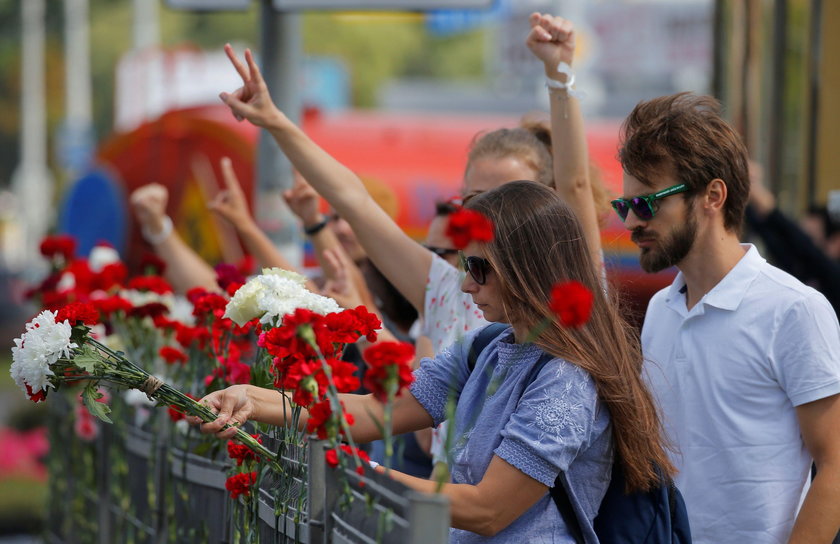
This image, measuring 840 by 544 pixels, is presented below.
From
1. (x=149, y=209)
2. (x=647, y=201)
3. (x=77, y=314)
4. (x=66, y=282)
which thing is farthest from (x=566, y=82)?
(x=66, y=282)

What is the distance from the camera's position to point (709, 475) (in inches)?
112

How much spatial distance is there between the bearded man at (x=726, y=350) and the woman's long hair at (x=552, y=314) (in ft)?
0.97

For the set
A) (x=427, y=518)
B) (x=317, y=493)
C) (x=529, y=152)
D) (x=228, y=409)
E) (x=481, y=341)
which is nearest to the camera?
(x=427, y=518)

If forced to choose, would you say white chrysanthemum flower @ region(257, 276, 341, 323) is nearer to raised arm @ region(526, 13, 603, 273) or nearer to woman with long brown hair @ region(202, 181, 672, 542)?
woman with long brown hair @ region(202, 181, 672, 542)

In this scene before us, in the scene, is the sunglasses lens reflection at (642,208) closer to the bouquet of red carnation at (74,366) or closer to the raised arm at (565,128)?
the raised arm at (565,128)

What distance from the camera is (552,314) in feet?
7.80

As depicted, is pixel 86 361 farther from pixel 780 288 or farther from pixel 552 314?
pixel 780 288

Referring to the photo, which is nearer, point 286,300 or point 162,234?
point 286,300

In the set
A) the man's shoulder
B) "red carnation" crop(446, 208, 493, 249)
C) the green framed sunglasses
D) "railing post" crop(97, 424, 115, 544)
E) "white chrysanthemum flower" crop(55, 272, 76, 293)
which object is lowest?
"railing post" crop(97, 424, 115, 544)

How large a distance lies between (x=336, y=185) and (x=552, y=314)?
1074 mm

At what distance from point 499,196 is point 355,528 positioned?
0.74 m

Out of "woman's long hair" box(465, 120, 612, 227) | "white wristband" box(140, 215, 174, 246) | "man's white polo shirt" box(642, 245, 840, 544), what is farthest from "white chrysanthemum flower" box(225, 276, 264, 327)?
"white wristband" box(140, 215, 174, 246)

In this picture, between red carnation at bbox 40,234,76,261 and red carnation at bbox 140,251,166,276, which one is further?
red carnation at bbox 40,234,76,261

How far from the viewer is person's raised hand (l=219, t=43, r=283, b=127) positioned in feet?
10.7
